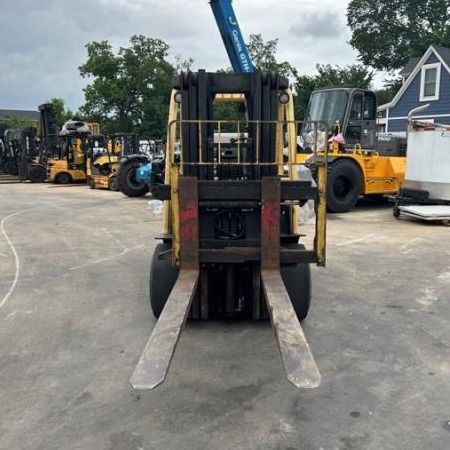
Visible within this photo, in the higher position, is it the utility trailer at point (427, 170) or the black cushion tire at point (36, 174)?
the utility trailer at point (427, 170)

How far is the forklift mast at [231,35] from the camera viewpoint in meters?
12.1

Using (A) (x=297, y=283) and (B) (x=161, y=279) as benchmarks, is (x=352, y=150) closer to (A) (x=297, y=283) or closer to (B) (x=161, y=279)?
(A) (x=297, y=283)

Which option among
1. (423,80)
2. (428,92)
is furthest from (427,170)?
(423,80)

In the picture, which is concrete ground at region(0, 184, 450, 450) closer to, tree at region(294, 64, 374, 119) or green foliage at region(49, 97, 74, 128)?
tree at region(294, 64, 374, 119)

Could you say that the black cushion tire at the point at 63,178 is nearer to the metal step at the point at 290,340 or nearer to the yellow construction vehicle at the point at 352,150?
the yellow construction vehicle at the point at 352,150

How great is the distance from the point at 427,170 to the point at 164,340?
10440 millimetres

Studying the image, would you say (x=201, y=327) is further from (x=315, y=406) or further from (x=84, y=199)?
(x=84, y=199)

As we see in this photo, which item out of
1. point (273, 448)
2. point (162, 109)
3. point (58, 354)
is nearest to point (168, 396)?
point (273, 448)

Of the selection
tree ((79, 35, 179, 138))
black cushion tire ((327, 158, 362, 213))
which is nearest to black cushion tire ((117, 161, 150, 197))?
black cushion tire ((327, 158, 362, 213))

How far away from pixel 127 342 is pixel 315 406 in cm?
194

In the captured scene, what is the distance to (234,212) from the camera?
4922 mm

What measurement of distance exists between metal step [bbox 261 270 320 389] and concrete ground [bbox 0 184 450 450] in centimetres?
51

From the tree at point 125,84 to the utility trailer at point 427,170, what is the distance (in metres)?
34.3

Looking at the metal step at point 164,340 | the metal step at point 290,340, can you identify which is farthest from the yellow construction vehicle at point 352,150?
the metal step at point 164,340
